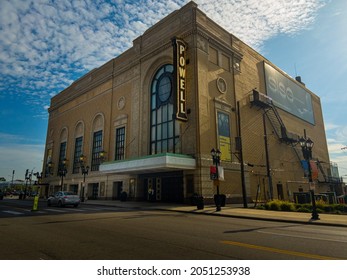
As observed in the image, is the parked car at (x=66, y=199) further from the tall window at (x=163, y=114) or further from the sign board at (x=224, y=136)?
the sign board at (x=224, y=136)

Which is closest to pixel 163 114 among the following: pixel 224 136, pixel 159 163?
pixel 224 136

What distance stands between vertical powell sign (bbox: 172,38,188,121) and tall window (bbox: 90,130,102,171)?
63.0ft

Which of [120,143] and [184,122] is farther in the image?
[120,143]

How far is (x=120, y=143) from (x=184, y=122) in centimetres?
1335

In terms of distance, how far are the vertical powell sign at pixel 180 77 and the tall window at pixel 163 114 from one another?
2800mm

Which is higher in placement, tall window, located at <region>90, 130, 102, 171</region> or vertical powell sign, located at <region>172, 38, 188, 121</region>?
vertical powell sign, located at <region>172, 38, 188, 121</region>

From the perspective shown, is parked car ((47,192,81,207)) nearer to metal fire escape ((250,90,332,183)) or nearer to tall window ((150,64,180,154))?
tall window ((150,64,180,154))

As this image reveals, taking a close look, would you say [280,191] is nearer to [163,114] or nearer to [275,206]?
[275,206]

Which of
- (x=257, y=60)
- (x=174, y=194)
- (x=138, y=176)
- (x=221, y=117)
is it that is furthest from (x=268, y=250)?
(x=257, y=60)

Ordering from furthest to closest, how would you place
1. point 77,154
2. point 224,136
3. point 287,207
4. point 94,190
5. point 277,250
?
point 77,154 < point 94,190 < point 224,136 < point 287,207 < point 277,250

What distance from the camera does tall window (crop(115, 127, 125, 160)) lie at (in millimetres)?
36812

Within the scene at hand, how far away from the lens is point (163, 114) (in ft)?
105

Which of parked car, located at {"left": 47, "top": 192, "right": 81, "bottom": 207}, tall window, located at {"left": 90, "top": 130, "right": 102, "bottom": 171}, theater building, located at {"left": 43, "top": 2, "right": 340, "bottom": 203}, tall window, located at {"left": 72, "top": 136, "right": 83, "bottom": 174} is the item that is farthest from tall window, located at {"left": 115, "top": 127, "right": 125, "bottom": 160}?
parked car, located at {"left": 47, "top": 192, "right": 81, "bottom": 207}

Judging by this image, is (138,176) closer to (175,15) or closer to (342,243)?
(175,15)
